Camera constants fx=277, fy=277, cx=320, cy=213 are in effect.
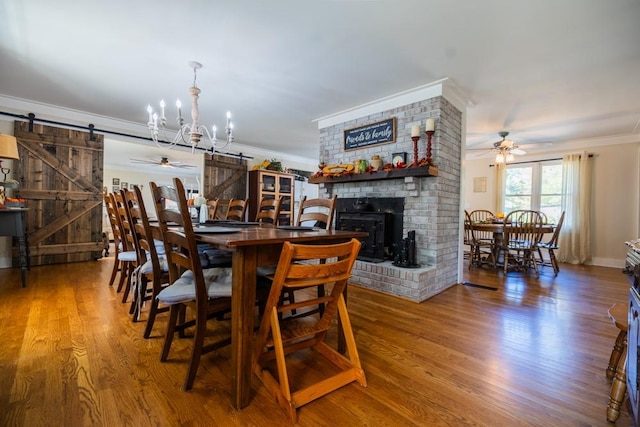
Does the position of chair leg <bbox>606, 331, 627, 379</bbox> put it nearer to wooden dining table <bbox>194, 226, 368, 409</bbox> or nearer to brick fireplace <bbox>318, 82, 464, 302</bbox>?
brick fireplace <bbox>318, 82, 464, 302</bbox>

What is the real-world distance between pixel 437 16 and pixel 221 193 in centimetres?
492

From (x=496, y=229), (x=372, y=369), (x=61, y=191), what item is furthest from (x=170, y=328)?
(x=496, y=229)

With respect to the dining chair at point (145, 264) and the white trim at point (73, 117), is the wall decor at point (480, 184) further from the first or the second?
the white trim at point (73, 117)

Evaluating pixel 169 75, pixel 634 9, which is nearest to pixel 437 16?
pixel 634 9

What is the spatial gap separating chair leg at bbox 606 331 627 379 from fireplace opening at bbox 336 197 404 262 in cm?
191

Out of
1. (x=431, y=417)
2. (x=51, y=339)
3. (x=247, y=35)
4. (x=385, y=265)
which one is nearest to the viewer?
(x=431, y=417)

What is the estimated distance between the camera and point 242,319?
4.06ft

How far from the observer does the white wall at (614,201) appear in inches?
183

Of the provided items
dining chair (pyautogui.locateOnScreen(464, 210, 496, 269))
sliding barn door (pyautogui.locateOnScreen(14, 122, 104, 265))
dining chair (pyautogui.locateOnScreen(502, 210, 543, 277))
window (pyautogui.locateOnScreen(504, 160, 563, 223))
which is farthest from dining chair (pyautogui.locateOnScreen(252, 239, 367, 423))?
window (pyautogui.locateOnScreen(504, 160, 563, 223))

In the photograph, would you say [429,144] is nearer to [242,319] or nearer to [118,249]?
[242,319]

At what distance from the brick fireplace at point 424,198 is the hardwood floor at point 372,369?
0.35 m

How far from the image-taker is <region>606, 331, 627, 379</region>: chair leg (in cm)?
139

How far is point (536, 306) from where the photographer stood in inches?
106

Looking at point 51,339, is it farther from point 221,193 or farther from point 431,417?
point 221,193
